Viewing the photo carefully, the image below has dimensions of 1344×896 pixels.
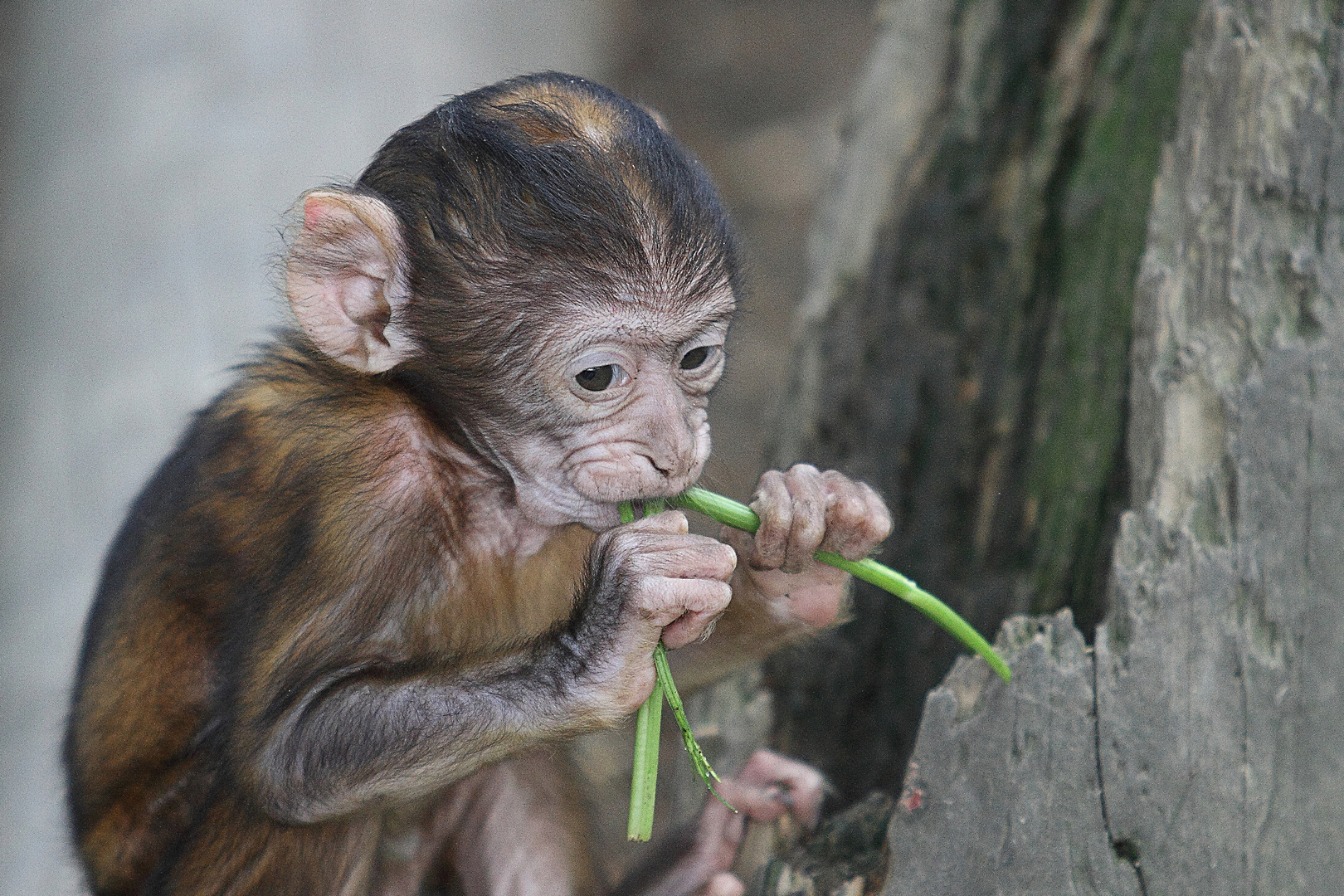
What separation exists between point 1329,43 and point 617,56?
7.89 m

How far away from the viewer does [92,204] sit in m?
6.27

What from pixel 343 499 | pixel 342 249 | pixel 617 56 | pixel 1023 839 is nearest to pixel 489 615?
pixel 343 499

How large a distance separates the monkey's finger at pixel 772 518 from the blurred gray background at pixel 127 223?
6.47 ft

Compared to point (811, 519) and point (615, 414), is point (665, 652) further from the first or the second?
point (615, 414)

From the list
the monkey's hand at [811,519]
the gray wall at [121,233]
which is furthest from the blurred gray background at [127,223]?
the monkey's hand at [811,519]

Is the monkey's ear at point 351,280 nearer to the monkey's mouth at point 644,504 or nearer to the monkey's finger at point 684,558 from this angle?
the monkey's mouth at point 644,504

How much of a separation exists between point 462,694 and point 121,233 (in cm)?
419

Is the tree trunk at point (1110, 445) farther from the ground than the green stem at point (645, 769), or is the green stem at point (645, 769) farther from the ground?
the tree trunk at point (1110, 445)

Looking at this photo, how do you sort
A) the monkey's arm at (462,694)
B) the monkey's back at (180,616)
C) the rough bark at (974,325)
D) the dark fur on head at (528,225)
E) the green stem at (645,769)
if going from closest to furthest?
the green stem at (645,769)
the monkey's arm at (462,694)
the dark fur on head at (528,225)
the monkey's back at (180,616)
the rough bark at (974,325)

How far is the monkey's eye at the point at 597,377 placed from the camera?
3.16 metres

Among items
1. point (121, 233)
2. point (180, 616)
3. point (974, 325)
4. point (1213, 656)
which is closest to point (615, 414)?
point (180, 616)

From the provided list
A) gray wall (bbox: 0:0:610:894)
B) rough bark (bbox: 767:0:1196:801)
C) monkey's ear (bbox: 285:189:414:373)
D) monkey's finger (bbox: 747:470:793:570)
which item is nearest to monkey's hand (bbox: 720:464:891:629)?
monkey's finger (bbox: 747:470:793:570)

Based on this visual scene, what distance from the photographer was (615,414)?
3.15 metres

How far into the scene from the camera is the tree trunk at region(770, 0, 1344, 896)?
9.53 feet
